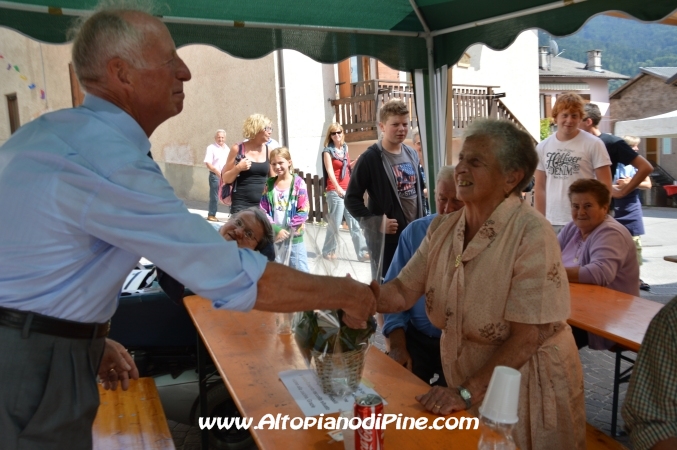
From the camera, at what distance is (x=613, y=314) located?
316 centimetres

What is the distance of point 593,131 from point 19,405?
20.1 ft

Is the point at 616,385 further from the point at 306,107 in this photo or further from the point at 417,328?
the point at 306,107

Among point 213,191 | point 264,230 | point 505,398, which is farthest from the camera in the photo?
point 213,191

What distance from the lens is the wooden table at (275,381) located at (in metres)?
1.72

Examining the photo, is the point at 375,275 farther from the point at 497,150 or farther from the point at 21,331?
the point at 21,331

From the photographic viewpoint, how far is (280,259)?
302 cm

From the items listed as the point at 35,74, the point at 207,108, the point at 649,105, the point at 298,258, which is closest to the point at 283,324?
the point at 298,258

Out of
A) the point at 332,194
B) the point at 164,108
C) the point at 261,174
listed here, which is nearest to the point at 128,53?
the point at 164,108

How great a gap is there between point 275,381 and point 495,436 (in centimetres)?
92

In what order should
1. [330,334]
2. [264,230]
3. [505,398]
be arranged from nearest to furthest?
[505,398]
[330,334]
[264,230]

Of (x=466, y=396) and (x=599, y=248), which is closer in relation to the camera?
(x=466, y=396)

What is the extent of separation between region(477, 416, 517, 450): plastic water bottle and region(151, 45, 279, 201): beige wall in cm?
1378

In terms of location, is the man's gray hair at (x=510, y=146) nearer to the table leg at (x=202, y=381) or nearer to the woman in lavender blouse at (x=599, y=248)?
the woman in lavender blouse at (x=599, y=248)

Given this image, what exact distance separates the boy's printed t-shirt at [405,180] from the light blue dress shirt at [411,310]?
5.44 ft
